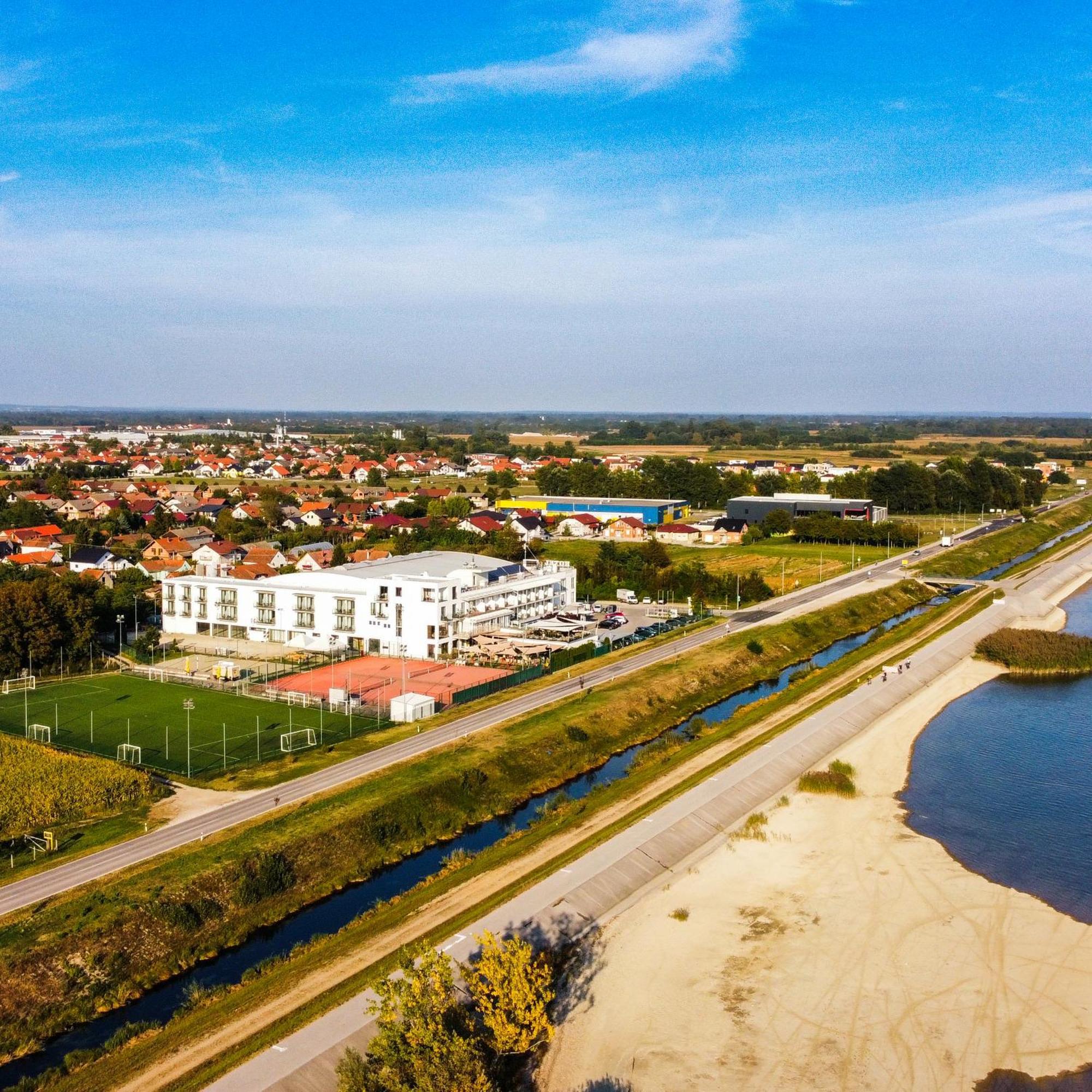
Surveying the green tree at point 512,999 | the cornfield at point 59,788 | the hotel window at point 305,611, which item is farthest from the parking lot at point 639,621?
the green tree at point 512,999

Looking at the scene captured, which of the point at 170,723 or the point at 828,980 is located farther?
the point at 170,723

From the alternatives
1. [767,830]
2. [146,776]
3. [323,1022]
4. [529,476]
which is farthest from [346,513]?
[323,1022]

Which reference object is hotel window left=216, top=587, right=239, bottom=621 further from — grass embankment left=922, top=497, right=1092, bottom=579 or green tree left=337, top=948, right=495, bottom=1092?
grass embankment left=922, top=497, right=1092, bottom=579

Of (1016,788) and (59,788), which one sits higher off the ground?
(59,788)

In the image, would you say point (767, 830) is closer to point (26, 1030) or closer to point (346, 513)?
point (26, 1030)

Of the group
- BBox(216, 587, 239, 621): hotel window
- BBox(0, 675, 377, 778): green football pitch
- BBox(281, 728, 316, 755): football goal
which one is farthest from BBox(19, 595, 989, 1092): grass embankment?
BBox(216, 587, 239, 621): hotel window

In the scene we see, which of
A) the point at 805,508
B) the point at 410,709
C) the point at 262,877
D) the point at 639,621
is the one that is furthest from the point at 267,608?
the point at 805,508

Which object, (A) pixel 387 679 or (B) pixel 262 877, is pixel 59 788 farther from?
(A) pixel 387 679
